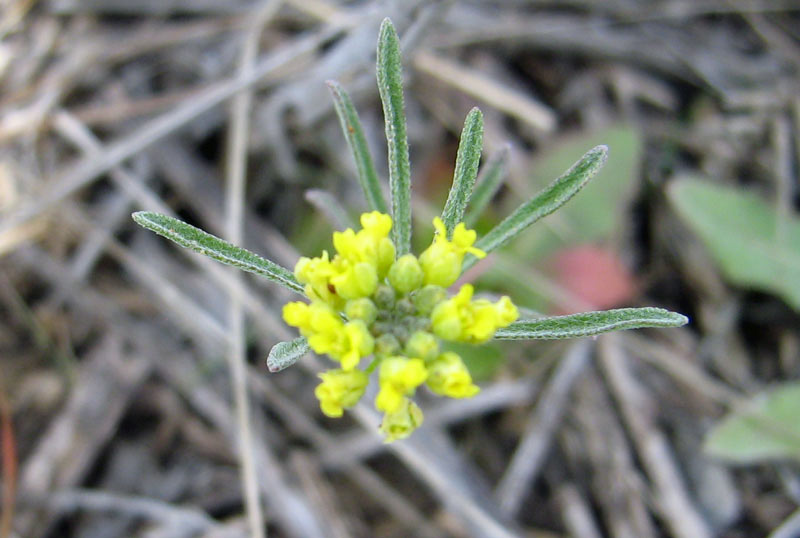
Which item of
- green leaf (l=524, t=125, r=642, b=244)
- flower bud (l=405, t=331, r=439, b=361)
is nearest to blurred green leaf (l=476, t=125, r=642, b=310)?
green leaf (l=524, t=125, r=642, b=244)

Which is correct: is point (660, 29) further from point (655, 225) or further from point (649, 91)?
point (655, 225)

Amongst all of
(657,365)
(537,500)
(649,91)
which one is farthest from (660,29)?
(537,500)

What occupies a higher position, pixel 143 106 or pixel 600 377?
pixel 143 106

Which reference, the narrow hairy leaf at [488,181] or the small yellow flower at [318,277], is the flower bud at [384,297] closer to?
the small yellow flower at [318,277]

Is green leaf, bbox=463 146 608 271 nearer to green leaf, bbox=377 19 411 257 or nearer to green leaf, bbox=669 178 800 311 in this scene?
green leaf, bbox=377 19 411 257

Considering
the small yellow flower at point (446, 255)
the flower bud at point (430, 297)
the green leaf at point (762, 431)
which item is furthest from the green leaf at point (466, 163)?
the green leaf at point (762, 431)

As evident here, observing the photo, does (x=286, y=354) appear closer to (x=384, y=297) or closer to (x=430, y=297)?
(x=384, y=297)
